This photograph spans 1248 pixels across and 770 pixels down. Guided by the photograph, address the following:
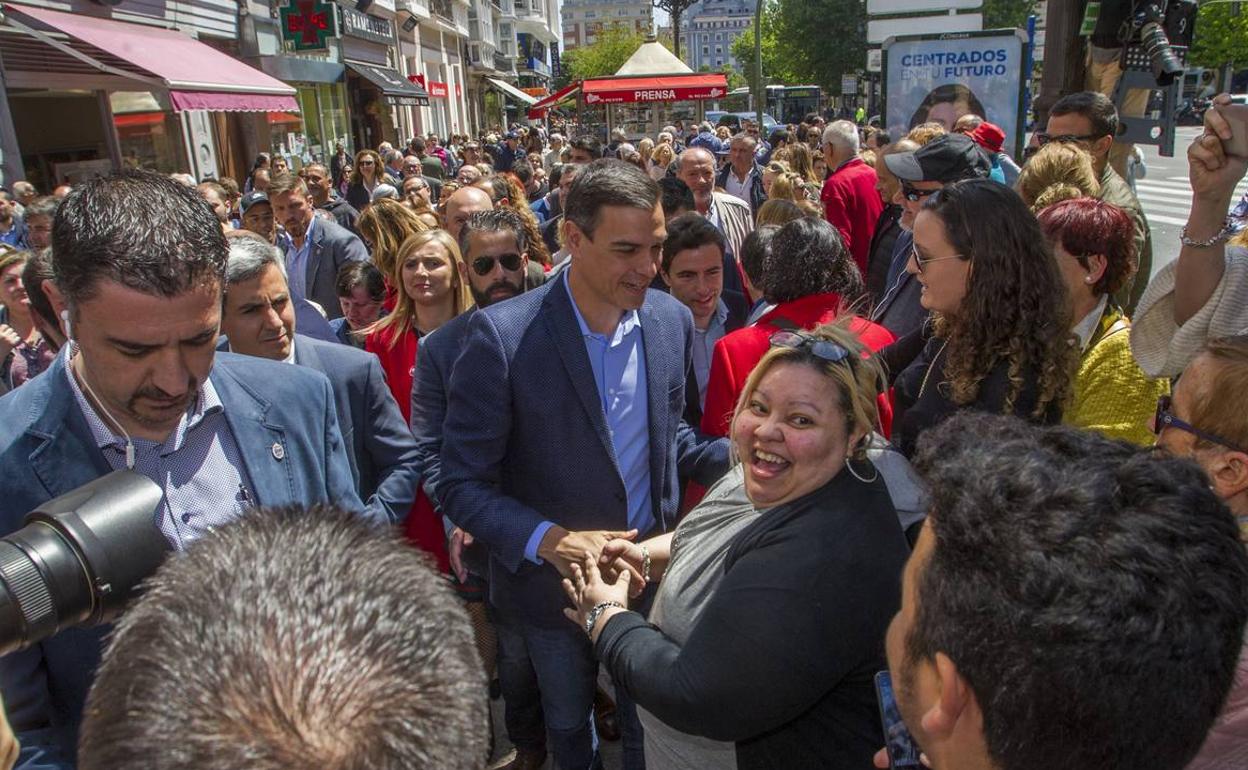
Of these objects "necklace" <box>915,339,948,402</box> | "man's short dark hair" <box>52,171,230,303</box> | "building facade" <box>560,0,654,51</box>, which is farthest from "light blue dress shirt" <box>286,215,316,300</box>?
"building facade" <box>560,0,654,51</box>

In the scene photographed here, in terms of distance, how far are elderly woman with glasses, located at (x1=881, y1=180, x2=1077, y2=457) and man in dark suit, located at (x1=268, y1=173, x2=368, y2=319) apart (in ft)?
12.9

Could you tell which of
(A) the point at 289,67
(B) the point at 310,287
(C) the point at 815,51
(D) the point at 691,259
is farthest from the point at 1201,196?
(C) the point at 815,51

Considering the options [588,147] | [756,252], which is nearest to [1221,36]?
[588,147]

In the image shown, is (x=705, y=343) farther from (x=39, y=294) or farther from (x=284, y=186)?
(x=284, y=186)

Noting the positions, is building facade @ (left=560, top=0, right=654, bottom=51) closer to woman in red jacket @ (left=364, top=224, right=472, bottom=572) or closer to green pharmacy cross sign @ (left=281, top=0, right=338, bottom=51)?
green pharmacy cross sign @ (left=281, top=0, right=338, bottom=51)

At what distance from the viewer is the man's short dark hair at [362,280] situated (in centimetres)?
424

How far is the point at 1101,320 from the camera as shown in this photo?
2666 millimetres

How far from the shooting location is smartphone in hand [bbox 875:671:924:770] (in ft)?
4.51

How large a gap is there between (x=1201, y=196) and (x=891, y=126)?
25.3ft

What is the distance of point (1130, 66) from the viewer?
4309 millimetres

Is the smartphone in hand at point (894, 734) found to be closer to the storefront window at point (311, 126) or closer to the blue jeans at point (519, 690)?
the blue jeans at point (519, 690)

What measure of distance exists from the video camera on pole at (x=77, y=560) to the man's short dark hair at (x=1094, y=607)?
111 cm

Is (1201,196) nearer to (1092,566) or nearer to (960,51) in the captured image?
(1092,566)

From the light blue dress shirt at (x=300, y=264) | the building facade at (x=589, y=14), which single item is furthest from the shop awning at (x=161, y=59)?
the building facade at (x=589, y=14)
